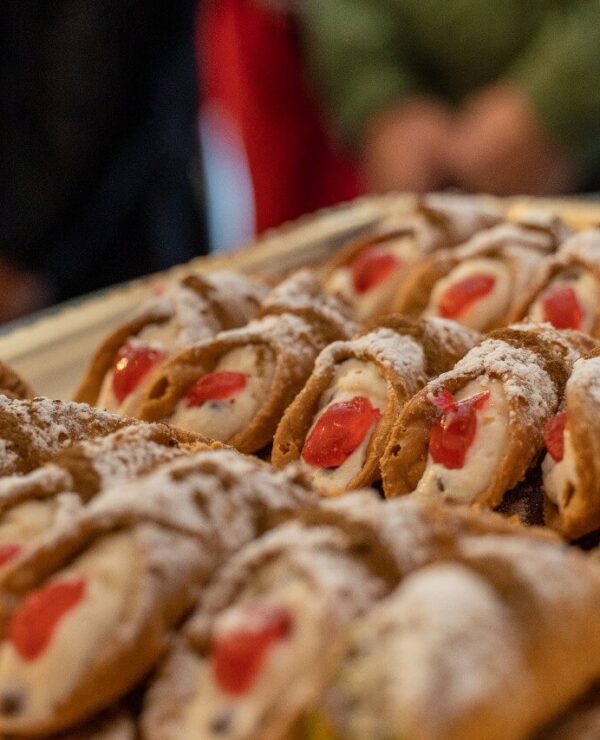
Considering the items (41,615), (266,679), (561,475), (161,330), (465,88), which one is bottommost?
(465,88)

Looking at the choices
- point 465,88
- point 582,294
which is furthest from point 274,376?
point 465,88

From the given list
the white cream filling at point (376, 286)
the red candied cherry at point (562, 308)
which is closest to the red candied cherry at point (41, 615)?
the red candied cherry at point (562, 308)

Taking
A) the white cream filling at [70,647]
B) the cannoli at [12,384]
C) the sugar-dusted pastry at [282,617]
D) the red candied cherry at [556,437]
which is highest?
the white cream filling at [70,647]

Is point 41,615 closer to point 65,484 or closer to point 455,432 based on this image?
point 65,484

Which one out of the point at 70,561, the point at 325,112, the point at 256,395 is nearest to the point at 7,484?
the point at 70,561

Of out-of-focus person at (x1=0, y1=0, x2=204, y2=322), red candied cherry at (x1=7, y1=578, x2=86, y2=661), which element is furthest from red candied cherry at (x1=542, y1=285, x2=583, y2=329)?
out-of-focus person at (x1=0, y1=0, x2=204, y2=322)

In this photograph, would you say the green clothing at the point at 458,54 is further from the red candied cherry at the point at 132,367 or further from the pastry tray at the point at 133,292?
the red candied cherry at the point at 132,367
